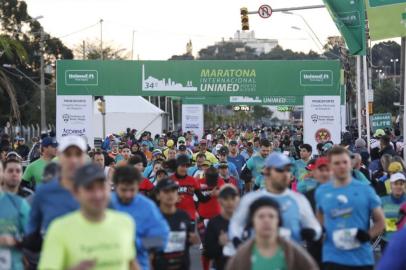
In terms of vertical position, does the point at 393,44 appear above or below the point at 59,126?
above

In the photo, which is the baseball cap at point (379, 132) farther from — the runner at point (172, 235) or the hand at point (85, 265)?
the hand at point (85, 265)

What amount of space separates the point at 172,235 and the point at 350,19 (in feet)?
43.6

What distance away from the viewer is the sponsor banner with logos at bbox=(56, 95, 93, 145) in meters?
26.9

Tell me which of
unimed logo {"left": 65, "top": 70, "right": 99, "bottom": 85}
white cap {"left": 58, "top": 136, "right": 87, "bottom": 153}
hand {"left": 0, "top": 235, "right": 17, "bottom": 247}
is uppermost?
unimed logo {"left": 65, "top": 70, "right": 99, "bottom": 85}

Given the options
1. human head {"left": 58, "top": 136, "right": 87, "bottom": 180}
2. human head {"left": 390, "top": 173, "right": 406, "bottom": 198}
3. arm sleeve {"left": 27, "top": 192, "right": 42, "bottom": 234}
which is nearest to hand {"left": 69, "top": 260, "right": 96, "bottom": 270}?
human head {"left": 58, "top": 136, "right": 87, "bottom": 180}

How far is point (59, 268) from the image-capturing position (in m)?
5.11

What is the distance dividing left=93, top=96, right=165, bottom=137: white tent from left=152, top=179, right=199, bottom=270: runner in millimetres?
40435

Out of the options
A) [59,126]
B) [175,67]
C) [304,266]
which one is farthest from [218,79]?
[304,266]

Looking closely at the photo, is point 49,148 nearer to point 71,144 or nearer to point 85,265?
point 71,144

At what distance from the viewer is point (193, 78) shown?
29062mm

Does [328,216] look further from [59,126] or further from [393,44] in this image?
[393,44]

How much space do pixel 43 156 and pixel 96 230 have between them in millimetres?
7312

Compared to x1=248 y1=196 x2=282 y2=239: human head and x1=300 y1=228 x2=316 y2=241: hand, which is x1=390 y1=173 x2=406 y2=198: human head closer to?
x1=300 y1=228 x2=316 y2=241: hand

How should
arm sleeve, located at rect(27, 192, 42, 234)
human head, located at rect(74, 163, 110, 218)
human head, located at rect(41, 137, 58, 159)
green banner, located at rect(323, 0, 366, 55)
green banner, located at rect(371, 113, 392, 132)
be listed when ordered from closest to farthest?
human head, located at rect(74, 163, 110, 218) → arm sleeve, located at rect(27, 192, 42, 234) → human head, located at rect(41, 137, 58, 159) → green banner, located at rect(323, 0, 366, 55) → green banner, located at rect(371, 113, 392, 132)
